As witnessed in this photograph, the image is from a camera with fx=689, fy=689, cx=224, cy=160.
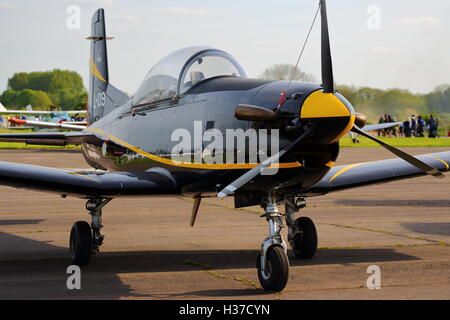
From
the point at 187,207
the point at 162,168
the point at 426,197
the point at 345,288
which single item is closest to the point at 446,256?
the point at 345,288

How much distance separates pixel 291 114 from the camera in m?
6.89

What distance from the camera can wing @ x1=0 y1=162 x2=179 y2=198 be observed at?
8.05m

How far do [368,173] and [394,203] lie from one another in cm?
623

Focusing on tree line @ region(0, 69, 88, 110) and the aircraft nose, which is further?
tree line @ region(0, 69, 88, 110)

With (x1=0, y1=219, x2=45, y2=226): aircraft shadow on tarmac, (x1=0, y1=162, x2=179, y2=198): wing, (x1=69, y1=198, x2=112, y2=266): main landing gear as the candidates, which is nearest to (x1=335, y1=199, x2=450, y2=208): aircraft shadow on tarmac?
(x1=0, y1=219, x2=45, y2=226): aircraft shadow on tarmac

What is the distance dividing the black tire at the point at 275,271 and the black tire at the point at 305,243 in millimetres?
2025

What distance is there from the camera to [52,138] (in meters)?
12.6

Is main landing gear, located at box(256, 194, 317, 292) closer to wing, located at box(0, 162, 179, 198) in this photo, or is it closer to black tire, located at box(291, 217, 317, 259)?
wing, located at box(0, 162, 179, 198)

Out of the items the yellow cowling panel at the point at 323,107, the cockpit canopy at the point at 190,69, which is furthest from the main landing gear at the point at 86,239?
the yellow cowling panel at the point at 323,107

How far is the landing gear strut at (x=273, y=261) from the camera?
7.02 metres

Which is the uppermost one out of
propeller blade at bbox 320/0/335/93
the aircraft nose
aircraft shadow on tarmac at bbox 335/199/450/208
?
propeller blade at bbox 320/0/335/93

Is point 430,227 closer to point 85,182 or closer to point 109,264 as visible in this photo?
point 109,264

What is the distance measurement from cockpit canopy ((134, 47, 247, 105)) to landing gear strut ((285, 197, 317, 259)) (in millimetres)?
1964
